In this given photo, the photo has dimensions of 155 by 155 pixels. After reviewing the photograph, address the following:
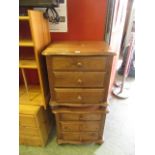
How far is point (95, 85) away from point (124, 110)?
45.8 inches

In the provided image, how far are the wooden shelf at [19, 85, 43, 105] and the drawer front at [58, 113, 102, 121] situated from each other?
0.27 meters

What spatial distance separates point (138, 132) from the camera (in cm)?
84

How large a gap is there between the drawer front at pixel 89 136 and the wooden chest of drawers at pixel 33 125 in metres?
0.42

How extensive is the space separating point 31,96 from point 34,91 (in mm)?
97

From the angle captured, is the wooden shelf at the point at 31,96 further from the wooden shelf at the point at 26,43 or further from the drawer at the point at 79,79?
the wooden shelf at the point at 26,43

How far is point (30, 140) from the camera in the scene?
1.55 m

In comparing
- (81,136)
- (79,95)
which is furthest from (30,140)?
(79,95)

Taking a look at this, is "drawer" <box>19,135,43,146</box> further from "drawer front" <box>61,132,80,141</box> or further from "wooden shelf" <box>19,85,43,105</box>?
"wooden shelf" <box>19,85,43,105</box>

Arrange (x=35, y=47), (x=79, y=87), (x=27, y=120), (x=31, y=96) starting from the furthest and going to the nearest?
(x=31, y=96) < (x=27, y=120) < (x=79, y=87) < (x=35, y=47)

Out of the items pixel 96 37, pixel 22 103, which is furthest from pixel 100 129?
pixel 96 37

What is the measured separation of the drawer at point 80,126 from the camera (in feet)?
4.72

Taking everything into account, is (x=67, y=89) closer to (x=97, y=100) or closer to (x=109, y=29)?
(x=97, y=100)

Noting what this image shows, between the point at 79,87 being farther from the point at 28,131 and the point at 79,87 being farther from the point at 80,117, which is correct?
the point at 28,131
